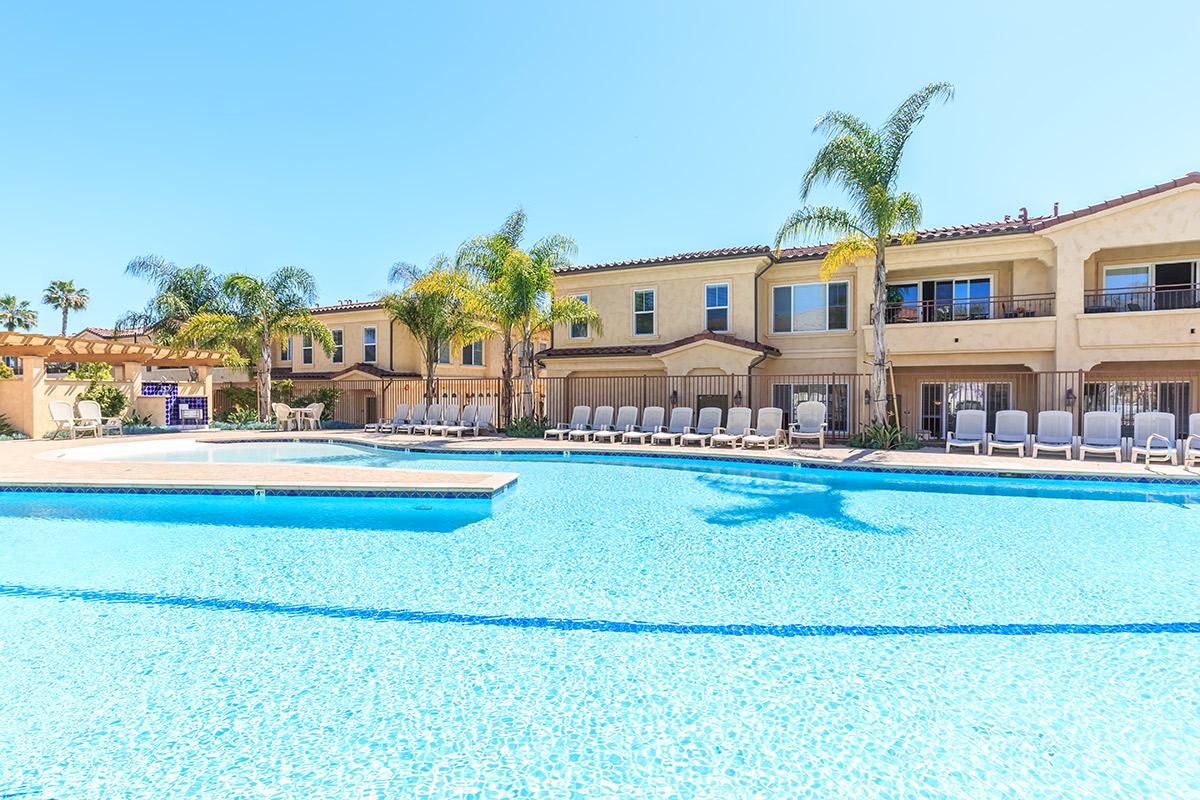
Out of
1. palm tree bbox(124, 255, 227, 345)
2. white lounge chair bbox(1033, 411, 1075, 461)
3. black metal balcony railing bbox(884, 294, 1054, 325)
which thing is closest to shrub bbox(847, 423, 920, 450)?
white lounge chair bbox(1033, 411, 1075, 461)

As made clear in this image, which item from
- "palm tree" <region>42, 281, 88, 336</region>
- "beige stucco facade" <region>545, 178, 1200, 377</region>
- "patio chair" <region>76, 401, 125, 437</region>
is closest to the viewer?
"beige stucco facade" <region>545, 178, 1200, 377</region>

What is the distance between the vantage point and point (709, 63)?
16.1 metres

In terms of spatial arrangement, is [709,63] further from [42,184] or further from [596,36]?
[42,184]

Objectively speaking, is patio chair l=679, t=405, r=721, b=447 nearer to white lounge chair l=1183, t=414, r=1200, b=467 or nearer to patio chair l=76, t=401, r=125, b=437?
white lounge chair l=1183, t=414, r=1200, b=467

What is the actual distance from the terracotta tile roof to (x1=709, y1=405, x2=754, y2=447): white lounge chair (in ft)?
8.41

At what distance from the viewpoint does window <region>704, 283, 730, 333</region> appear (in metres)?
20.0

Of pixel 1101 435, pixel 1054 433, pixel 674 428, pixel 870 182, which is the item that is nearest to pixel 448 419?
pixel 674 428

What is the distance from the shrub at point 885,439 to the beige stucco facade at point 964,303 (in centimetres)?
290

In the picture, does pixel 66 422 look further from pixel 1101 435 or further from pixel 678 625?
pixel 1101 435

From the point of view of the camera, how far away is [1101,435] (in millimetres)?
13688

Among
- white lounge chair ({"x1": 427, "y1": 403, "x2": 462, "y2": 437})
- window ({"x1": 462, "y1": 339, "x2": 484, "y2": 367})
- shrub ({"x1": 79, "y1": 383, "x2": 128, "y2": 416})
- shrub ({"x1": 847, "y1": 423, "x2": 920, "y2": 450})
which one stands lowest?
shrub ({"x1": 847, "y1": 423, "x2": 920, "y2": 450})

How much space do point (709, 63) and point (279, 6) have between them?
11025mm

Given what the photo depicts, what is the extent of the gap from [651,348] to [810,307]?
18.0 ft

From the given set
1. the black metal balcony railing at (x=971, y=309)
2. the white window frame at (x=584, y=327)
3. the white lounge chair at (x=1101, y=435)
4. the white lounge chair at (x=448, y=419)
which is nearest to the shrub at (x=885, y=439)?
the white lounge chair at (x=1101, y=435)
